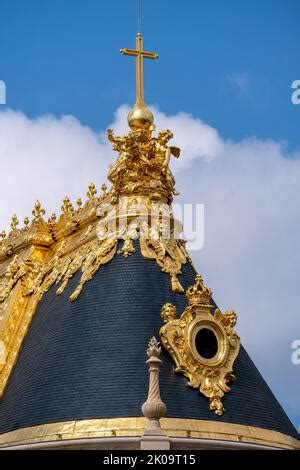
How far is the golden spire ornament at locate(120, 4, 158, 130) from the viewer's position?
2977cm

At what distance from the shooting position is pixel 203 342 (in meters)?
26.2

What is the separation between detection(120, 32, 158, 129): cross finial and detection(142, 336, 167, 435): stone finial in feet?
26.2

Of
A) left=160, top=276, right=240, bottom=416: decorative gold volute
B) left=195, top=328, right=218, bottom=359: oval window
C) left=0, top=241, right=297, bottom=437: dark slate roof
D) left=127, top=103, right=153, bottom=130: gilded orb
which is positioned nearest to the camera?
left=0, top=241, right=297, bottom=437: dark slate roof

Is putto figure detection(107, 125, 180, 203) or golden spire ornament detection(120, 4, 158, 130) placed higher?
golden spire ornament detection(120, 4, 158, 130)

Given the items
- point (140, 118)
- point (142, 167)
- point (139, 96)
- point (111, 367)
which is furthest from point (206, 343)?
point (139, 96)

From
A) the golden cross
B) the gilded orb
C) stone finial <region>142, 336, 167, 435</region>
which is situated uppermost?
the golden cross

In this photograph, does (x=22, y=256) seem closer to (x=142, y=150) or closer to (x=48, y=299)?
(x=48, y=299)

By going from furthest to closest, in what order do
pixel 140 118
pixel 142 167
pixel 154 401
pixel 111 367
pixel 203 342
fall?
pixel 140 118 → pixel 142 167 → pixel 203 342 → pixel 111 367 → pixel 154 401

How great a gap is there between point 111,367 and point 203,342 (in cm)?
234

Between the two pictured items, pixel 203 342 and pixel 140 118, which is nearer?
pixel 203 342

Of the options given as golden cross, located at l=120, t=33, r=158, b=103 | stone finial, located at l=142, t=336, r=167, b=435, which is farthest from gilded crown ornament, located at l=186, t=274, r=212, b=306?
golden cross, located at l=120, t=33, r=158, b=103

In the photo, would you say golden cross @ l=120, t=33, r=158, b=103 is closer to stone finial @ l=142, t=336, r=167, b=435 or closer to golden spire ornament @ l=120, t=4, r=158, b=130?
golden spire ornament @ l=120, t=4, r=158, b=130

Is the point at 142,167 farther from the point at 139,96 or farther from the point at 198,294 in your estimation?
the point at 198,294

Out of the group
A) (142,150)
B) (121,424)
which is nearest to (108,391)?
(121,424)
